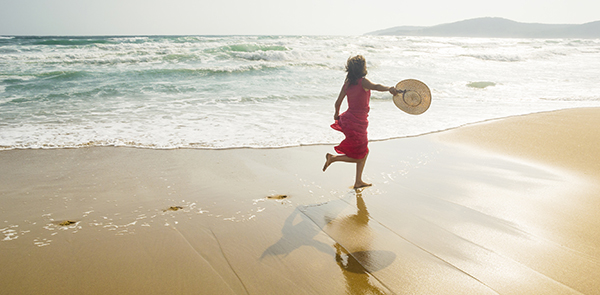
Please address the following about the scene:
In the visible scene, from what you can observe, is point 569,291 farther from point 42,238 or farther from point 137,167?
point 137,167

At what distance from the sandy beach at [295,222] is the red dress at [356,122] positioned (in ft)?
1.38

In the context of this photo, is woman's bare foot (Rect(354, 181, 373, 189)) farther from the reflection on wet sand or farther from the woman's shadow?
the reflection on wet sand

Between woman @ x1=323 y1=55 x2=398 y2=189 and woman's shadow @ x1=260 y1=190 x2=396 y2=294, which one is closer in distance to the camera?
woman's shadow @ x1=260 y1=190 x2=396 y2=294

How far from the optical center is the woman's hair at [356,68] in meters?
3.58

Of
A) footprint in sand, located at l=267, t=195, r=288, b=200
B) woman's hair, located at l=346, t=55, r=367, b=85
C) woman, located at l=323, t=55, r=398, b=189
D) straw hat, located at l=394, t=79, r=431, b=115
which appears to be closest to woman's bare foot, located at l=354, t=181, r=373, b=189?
woman, located at l=323, t=55, r=398, b=189

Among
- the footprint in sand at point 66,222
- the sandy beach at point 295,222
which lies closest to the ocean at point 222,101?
the sandy beach at point 295,222

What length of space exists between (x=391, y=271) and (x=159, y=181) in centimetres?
280

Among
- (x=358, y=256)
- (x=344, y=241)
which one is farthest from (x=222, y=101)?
(x=358, y=256)

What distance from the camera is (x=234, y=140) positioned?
18.3ft

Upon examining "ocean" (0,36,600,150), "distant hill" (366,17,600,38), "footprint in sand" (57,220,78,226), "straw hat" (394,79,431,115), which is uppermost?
"distant hill" (366,17,600,38)

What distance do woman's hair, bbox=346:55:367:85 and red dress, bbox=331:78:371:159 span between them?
0.18 feet

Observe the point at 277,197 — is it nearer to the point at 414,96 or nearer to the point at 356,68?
the point at 356,68

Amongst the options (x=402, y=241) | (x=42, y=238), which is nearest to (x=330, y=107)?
(x=402, y=241)

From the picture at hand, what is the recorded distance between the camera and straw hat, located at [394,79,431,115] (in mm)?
3607
